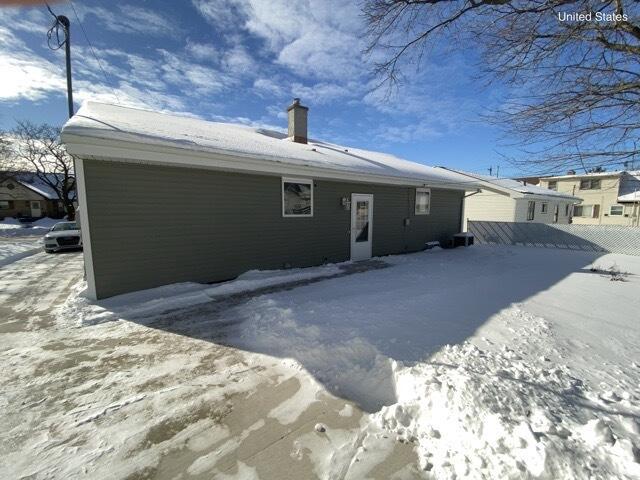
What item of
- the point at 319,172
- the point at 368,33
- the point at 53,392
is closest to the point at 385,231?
the point at 319,172

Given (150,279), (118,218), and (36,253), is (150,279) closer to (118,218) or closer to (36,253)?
(118,218)

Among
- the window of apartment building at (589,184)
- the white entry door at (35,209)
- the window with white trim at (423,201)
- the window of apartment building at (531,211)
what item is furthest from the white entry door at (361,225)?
the white entry door at (35,209)

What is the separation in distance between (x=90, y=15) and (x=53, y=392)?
8.02 metres

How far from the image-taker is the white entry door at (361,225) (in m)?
8.77

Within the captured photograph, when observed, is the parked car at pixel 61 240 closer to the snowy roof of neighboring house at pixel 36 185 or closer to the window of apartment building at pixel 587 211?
the snowy roof of neighboring house at pixel 36 185

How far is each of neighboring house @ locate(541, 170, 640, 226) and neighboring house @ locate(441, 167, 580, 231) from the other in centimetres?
476

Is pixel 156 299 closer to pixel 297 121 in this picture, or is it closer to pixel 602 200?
pixel 297 121

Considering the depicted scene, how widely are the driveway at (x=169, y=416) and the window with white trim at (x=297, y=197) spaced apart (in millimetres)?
4181

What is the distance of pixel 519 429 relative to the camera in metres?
2.01

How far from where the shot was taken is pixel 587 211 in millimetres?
25875

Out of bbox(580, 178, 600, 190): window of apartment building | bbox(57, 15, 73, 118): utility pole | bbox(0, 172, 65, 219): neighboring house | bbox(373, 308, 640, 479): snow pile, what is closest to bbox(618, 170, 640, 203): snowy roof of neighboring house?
bbox(580, 178, 600, 190): window of apartment building

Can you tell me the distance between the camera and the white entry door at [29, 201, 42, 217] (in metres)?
37.4

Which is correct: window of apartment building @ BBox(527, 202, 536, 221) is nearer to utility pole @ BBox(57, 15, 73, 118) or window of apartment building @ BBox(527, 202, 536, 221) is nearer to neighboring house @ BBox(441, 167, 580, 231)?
neighboring house @ BBox(441, 167, 580, 231)

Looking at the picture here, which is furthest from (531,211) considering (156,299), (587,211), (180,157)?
(156,299)
